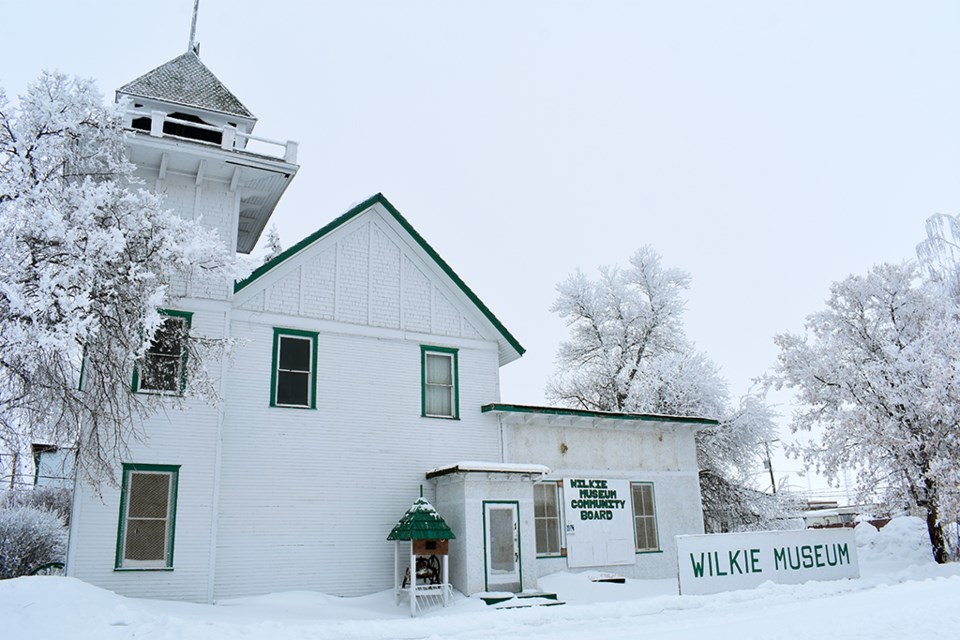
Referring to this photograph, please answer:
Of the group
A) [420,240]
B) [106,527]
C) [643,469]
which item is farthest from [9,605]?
[643,469]

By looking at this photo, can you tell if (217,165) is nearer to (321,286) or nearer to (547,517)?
(321,286)

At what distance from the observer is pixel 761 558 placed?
54.2 feet

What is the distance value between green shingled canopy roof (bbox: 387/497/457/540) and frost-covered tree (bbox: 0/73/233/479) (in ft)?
16.4

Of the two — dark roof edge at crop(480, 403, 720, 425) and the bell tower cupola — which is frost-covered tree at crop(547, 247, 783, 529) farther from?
the bell tower cupola

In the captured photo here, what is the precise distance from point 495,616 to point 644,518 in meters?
8.60

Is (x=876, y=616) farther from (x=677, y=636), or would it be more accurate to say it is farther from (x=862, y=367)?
(x=862, y=367)

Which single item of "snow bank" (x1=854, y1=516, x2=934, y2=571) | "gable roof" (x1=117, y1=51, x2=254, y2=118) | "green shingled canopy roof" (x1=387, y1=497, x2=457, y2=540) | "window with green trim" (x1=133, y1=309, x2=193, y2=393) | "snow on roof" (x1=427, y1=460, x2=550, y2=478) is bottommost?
"snow bank" (x1=854, y1=516, x2=934, y2=571)

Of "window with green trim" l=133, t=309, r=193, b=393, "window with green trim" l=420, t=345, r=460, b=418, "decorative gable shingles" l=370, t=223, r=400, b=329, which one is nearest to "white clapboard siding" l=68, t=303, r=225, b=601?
"window with green trim" l=133, t=309, r=193, b=393

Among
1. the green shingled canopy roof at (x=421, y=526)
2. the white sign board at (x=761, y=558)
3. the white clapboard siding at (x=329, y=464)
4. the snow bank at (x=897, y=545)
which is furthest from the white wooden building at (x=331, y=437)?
the snow bank at (x=897, y=545)

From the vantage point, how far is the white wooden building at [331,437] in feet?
48.7

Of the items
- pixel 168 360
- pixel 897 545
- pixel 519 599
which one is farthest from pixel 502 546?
pixel 897 545

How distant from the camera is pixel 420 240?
18938 millimetres

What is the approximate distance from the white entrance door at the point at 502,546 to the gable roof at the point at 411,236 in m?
4.74

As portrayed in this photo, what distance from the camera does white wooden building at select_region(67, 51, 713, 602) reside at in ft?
48.7
